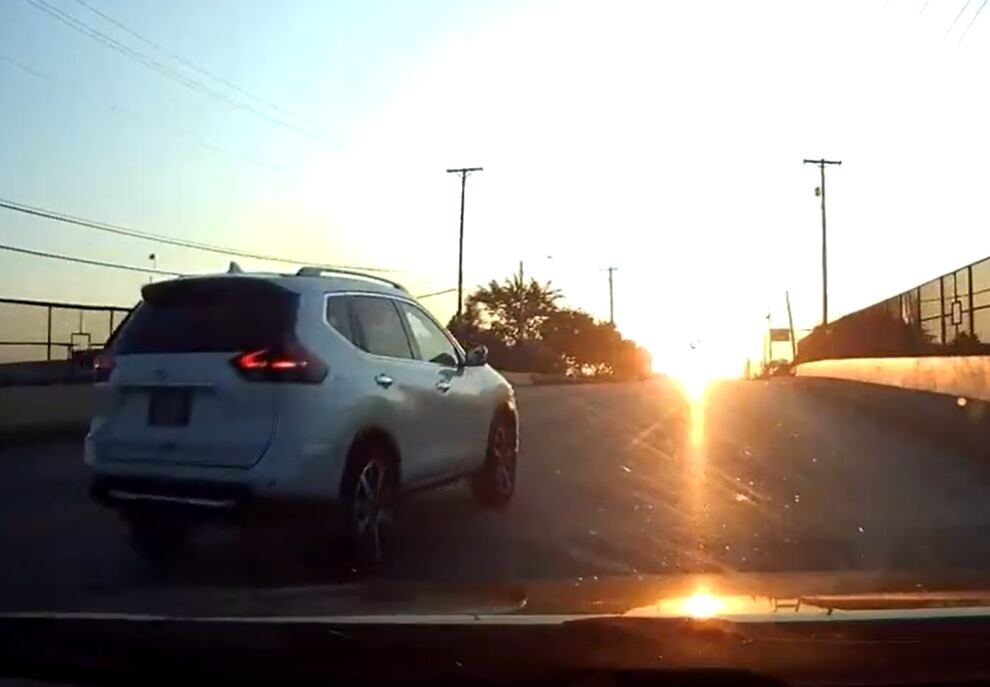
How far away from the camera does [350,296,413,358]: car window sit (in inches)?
362

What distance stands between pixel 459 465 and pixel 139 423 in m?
2.97

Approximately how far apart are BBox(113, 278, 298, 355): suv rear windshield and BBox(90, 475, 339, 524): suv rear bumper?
82 cm

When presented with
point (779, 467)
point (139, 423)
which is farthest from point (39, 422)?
point (139, 423)

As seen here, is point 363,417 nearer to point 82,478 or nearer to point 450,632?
point 450,632

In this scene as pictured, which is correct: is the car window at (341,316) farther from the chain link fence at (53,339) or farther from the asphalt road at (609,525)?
the chain link fence at (53,339)

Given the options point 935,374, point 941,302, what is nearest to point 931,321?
→ point 941,302

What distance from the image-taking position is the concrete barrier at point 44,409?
20.6 metres

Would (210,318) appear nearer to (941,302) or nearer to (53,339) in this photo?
(53,339)

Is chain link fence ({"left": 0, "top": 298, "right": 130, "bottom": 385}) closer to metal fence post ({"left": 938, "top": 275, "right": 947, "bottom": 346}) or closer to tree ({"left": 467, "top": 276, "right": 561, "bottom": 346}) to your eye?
metal fence post ({"left": 938, "top": 275, "right": 947, "bottom": 346})

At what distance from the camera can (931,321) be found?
35.8 meters

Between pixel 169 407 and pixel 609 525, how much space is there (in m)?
3.73

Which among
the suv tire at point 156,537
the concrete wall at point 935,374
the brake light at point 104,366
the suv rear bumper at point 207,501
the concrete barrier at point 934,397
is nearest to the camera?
the suv rear bumper at point 207,501

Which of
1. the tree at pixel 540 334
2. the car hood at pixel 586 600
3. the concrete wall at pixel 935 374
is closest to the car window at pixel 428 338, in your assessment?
the car hood at pixel 586 600

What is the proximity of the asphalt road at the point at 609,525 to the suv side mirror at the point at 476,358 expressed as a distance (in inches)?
48.7
